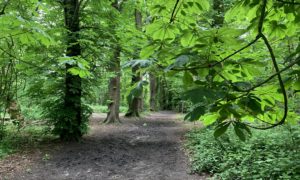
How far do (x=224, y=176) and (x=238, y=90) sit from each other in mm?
4260

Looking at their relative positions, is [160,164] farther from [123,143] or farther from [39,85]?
[39,85]

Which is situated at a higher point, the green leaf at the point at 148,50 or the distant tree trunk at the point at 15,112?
the green leaf at the point at 148,50

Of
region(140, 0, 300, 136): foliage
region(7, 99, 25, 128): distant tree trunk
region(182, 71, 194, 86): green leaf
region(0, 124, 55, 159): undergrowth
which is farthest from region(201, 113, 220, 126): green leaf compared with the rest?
region(7, 99, 25, 128): distant tree trunk

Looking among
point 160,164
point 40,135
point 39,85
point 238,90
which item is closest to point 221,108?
point 238,90

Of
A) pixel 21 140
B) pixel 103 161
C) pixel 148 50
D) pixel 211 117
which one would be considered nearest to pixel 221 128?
pixel 211 117

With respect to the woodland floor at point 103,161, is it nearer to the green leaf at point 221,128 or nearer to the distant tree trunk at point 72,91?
the distant tree trunk at point 72,91

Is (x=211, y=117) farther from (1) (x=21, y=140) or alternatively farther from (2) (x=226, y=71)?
(1) (x=21, y=140)

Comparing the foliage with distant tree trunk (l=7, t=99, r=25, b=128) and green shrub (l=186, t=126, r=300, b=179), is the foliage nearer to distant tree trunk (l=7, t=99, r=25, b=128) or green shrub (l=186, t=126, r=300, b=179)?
green shrub (l=186, t=126, r=300, b=179)

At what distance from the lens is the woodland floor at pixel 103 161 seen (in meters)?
6.03

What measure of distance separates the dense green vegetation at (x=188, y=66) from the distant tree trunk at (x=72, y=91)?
0.03 m

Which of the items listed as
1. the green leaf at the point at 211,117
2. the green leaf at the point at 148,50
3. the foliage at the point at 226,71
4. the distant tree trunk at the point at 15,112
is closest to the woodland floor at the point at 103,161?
the distant tree trunk at the point at 15,112

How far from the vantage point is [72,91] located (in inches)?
332

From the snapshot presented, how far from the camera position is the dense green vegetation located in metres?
1.32

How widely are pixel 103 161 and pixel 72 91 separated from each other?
2607 mm
